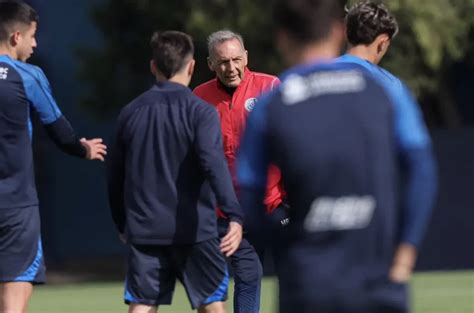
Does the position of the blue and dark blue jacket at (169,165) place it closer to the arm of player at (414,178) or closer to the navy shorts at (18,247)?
the navy shorts at (18,247)

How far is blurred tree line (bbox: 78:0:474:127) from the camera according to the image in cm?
2133

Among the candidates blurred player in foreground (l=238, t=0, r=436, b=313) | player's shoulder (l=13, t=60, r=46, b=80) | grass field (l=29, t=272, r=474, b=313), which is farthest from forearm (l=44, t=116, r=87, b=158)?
grass field (l=29, t=272, r=474, b=313)

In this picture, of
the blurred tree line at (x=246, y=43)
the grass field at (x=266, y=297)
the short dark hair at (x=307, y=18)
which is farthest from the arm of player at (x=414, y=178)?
the blurred tree line at (x=246, y=43)

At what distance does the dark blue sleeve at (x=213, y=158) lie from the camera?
7.64m

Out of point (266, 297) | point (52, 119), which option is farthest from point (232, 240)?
point (266, 297)

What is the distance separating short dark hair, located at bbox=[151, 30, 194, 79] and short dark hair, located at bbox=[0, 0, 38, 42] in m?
1.07

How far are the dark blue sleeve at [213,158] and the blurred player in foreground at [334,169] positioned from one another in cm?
249

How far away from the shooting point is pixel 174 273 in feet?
26.2

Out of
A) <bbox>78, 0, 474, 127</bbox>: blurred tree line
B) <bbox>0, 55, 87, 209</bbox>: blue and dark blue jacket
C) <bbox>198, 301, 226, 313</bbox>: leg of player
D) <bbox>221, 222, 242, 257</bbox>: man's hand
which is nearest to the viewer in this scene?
<bbox>221, 222, 242, 257</bbox>: man's hand

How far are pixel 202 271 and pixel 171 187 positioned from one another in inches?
21.0

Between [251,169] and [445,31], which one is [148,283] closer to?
[251,169]

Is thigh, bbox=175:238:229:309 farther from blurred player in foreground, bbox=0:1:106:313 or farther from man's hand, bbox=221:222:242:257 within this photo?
blurred player in foreground, bbox=0:1:106:313

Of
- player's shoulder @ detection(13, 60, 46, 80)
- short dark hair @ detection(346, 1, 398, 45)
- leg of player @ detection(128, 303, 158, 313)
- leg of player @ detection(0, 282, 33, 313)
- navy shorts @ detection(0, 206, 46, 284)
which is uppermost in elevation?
short dark hair @ detection(346, 1, 398, 45)

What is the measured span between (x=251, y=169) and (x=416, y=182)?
0.61 meters
